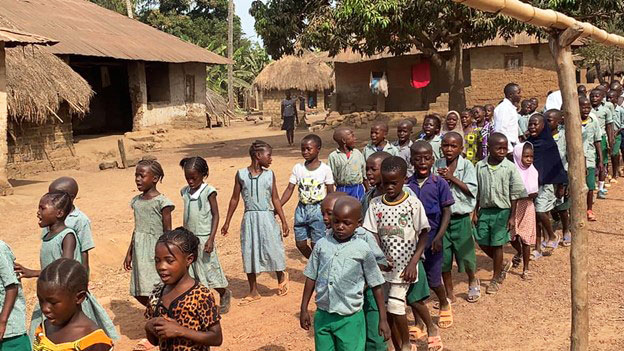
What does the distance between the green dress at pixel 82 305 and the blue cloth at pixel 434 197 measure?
221 cm

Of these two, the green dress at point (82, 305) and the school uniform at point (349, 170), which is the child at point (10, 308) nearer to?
the green dress at point (82, 305)

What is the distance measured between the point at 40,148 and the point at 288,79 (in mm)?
16686

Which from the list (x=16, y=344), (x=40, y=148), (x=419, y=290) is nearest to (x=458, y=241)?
(x=419, y=290)

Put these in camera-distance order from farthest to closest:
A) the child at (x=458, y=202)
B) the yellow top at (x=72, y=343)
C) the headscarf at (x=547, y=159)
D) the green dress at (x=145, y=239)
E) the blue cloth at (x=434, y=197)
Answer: the headscarf at (x=547, y=159) < the child at (x=458, y=202) < the green dress at (x=145, y=239) < the blue cloth at (x=434, y=197) < the yellow top at (x=72, y=343)

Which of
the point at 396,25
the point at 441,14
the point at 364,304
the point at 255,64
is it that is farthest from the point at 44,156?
the point at 255,64

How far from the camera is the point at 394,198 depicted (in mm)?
3936

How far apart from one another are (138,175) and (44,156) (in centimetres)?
1197

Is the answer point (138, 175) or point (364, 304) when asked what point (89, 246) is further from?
point (364, 304)

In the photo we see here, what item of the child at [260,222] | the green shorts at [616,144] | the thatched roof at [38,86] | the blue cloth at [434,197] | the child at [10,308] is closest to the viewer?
the child at [10,308]

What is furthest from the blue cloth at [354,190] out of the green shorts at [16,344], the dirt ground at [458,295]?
the green shorts at [16,344]

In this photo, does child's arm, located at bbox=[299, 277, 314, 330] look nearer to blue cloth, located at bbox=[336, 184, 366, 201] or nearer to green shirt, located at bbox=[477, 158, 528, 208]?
green shirt, located at bbox=[477, 158, 528, 208]

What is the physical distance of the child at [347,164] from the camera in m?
5.89

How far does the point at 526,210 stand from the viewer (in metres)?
5.68

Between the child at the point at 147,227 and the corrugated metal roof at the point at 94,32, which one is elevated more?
the corrugated metal roof at the point at 94,32
